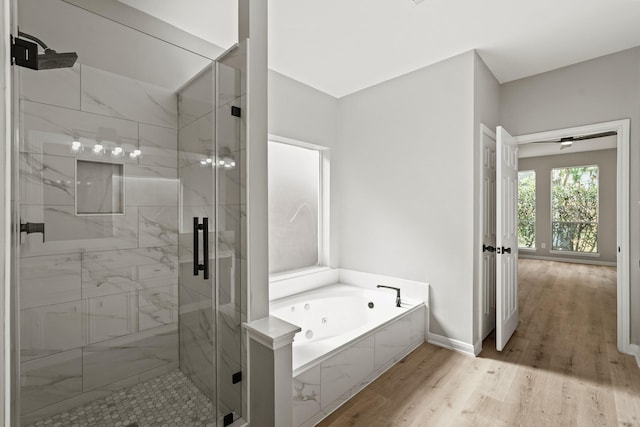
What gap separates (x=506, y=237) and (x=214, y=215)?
259cm

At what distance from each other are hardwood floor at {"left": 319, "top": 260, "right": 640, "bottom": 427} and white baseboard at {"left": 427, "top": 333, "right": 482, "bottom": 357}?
0.21 feet

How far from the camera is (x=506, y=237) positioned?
9.55ft

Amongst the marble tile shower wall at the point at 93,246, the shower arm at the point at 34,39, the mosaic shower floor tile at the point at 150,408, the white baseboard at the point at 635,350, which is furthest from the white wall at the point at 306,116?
the white baseboard at the point at 635,350

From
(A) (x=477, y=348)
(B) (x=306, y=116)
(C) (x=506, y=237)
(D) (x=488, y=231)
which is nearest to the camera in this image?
(A) (x=477, y=348)

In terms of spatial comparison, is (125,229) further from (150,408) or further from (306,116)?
(306,116)

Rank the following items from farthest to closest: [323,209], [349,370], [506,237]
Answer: [323,209]
[506,237]
[349,370]

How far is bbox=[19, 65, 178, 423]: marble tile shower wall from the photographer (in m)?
1.33

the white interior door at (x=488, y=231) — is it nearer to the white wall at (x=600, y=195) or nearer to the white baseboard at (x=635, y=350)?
the white baseboard at (x=635, y=350)

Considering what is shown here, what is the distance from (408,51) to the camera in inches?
108

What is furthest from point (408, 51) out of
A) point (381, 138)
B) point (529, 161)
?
point (529, 161)

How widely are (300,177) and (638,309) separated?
10.6ft

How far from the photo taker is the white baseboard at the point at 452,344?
2.72m

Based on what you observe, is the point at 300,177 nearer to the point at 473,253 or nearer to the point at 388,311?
the point at 388,311

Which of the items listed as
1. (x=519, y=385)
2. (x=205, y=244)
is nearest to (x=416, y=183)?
(x=519, y=385)
